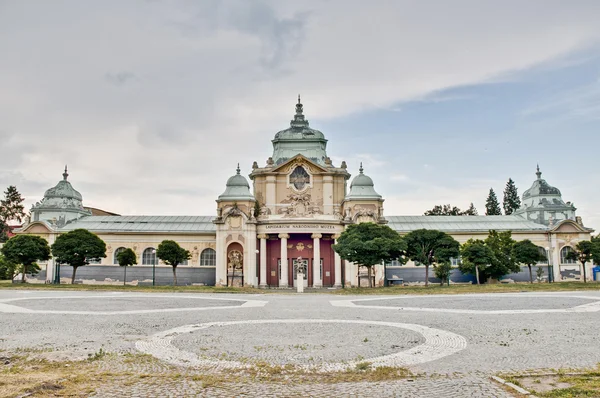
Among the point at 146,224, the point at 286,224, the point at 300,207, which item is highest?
the point at 300,207

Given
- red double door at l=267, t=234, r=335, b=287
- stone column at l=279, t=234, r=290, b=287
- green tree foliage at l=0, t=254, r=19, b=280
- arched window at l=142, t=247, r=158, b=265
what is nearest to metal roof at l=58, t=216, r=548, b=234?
arched window at l=142, t=247, r=158, b=265

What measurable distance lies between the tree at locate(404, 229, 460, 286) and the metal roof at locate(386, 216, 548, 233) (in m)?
16.5

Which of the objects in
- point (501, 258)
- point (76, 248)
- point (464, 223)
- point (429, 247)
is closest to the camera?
point (429, 247)

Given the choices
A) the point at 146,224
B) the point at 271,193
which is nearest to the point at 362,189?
the point at 271,193

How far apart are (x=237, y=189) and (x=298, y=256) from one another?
10067 mm

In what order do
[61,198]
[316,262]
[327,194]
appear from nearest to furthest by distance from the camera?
[316,262]
[327,194]
[61,198]

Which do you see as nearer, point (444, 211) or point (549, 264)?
point (549, 264)

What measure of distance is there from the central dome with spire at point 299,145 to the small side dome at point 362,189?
15.4 ft

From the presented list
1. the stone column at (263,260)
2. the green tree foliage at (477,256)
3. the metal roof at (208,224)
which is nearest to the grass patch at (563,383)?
the green tree foliage at (477,256)

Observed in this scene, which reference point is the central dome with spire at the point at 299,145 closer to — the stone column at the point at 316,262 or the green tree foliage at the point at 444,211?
the stone column at the point at 316,262

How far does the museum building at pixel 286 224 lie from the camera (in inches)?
2154

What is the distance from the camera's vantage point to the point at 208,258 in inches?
2397

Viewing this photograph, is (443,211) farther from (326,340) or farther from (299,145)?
(326,340)

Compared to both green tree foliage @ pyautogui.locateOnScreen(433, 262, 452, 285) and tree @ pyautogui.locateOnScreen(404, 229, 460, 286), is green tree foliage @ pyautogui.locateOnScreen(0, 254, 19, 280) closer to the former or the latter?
tree @ pyautogui.locateOnScreen(404, 229, 460, 286)
